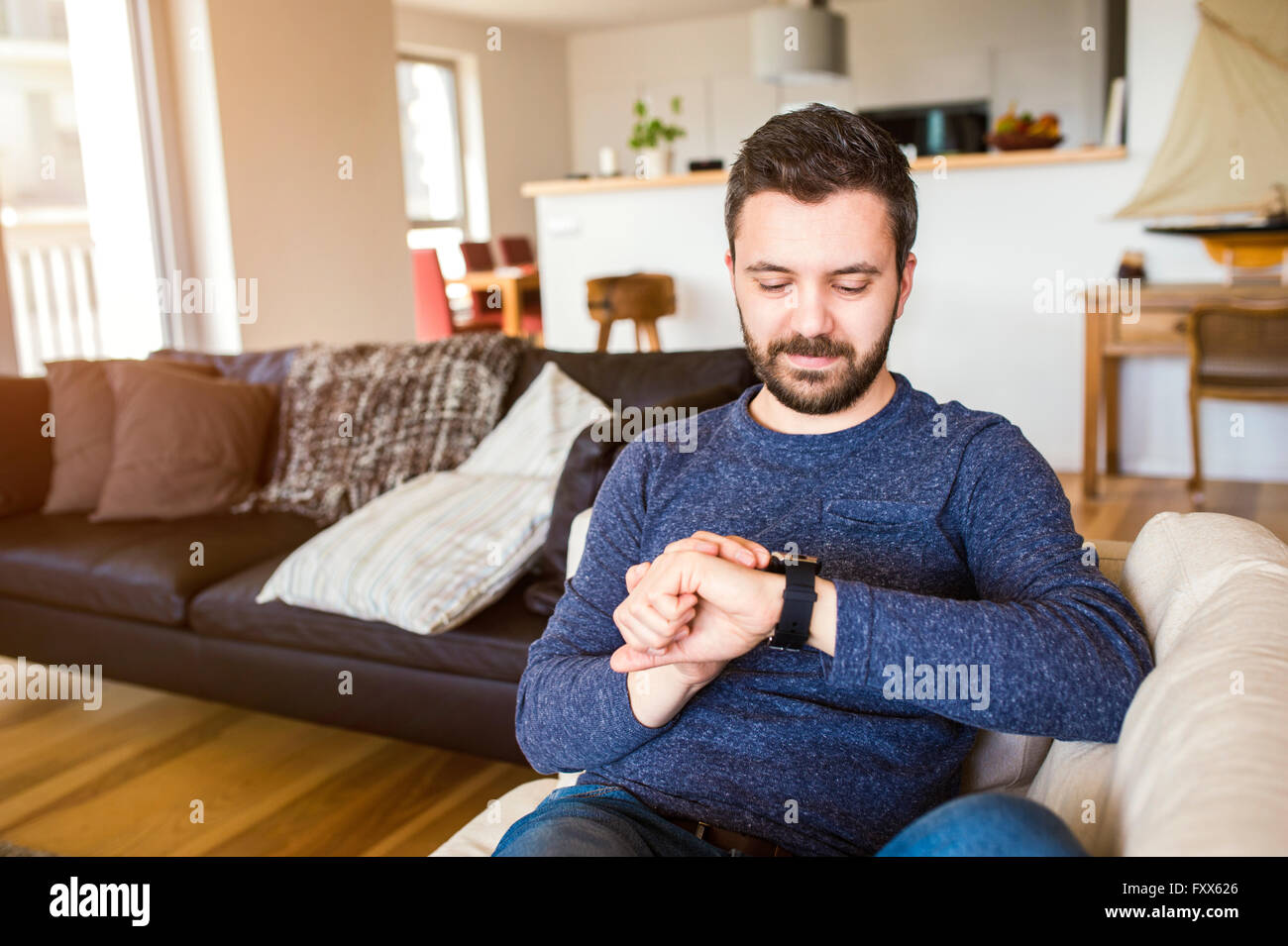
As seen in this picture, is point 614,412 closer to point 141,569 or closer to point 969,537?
point 141,569

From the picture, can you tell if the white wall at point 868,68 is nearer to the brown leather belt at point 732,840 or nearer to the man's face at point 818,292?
the man's face at point 818,292

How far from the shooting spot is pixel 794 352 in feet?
3.63

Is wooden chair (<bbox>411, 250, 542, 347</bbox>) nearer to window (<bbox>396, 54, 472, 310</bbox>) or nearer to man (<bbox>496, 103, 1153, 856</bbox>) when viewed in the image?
window (<bbox>396, 54, 472, 310</bbox>)

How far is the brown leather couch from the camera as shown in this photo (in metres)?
2.04

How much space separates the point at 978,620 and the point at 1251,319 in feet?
10.4

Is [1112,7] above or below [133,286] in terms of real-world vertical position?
above

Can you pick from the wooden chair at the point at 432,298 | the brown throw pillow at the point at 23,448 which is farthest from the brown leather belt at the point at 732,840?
the wooden chair at the point at 432,298

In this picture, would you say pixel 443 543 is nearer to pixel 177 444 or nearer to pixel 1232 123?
pixel 177 444

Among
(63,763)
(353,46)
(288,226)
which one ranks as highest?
(353,46)

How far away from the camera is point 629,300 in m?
4.79

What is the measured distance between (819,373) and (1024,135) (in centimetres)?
372

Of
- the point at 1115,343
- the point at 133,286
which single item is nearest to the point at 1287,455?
the point at 1115,343

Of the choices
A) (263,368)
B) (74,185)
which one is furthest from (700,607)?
(74,185)

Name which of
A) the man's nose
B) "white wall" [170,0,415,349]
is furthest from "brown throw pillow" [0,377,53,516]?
the man's nose
